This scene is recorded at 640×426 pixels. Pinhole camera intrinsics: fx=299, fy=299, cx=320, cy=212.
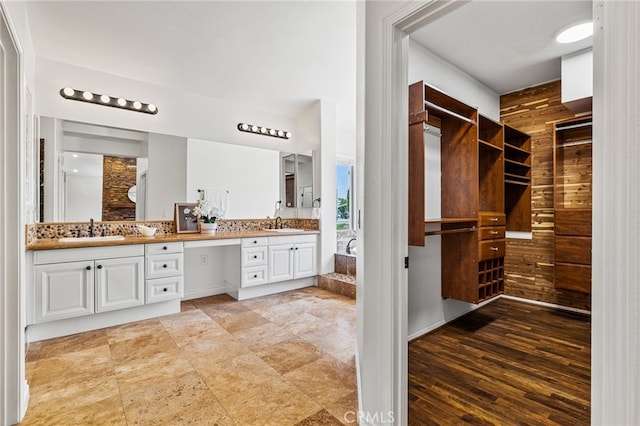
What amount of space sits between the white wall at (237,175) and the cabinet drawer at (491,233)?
9.58 feet

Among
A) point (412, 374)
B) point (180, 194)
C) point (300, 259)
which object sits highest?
point (180, 194)

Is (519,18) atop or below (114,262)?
atop

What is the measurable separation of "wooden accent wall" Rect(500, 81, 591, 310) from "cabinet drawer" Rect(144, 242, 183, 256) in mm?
4183

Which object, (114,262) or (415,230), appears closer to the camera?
(415,230)

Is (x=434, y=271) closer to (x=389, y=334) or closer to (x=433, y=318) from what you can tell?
(x=433, y=318)

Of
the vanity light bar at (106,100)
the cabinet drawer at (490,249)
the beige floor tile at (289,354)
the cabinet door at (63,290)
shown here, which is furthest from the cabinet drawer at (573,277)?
the vanity light bar at (106,100)

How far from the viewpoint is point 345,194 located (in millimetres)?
5824

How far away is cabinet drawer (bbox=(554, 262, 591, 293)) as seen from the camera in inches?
122

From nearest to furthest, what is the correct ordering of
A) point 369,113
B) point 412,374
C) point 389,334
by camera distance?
point 389,334
point 369,113
point 412,374

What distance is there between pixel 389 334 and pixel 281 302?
104 inches

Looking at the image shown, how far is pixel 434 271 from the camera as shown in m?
→ 2.90

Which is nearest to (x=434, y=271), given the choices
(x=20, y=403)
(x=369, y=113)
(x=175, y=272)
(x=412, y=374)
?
(x=412, y=374)

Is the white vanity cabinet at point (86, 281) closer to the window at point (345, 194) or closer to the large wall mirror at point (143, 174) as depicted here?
the large wall mirror at point (143, 174)

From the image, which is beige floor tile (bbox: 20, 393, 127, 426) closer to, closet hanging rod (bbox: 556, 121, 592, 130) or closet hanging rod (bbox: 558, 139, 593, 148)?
closet hanging rod (bbox: 556, 121, 592, 130)
